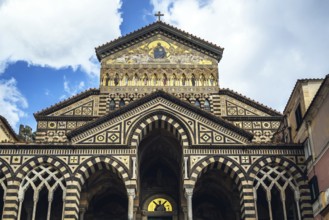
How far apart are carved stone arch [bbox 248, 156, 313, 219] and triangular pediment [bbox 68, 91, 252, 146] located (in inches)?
58.0

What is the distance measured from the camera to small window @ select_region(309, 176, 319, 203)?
71.7 feet

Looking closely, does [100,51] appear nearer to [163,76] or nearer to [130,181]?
[163,76]

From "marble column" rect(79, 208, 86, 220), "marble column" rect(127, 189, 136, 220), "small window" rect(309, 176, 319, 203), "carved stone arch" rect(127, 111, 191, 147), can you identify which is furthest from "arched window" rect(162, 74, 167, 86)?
"small window" rect(309, 176, 319, 203)

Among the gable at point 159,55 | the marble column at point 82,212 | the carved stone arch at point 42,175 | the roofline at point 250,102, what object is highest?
the gable at point 159,55

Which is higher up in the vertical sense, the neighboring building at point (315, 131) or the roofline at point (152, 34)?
the roofline at point (152, 34)

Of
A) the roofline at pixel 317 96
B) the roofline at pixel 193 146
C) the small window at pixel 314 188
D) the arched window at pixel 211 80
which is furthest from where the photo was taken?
the arched window at pixel 211 80

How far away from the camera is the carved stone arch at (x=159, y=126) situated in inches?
956

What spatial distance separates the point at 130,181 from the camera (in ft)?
75.9

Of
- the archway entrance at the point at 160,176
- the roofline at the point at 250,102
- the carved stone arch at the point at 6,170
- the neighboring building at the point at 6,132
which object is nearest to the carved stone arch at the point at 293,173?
the archway entrance at the point at 160,176

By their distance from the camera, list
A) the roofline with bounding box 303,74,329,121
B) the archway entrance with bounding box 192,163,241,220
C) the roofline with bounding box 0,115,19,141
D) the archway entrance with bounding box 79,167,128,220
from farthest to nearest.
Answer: the roofline with bounding box 0,115,19,141, the archway entrance with bounding box 192,163,241,220, the archway entrance with bounding box 79,167,128,220, the roofline with bounding box 303,74,329,121

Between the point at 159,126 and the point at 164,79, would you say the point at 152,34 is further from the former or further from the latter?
the point at 159,126

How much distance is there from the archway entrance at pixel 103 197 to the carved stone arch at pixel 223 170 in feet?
15.7

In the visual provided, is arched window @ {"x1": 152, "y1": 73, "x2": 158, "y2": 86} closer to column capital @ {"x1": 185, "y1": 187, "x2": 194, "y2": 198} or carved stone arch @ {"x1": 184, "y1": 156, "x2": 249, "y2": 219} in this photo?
carved stone arch @ {"x1": 184, "y1": 156, "x2": 249, "y2": 219}

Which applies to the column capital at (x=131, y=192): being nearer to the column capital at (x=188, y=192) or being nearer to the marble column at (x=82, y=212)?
the column capital at (x=188, y=192)
